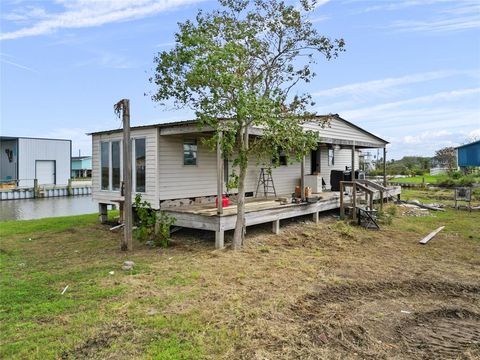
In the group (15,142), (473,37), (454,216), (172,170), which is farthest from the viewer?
(15,142)

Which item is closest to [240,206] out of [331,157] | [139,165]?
[139,165]

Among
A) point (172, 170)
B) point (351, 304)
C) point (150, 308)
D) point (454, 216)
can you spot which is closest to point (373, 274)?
point (351, 304)

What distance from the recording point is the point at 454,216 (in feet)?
41.4

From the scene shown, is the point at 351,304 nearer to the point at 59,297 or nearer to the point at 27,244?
the point at 59,297

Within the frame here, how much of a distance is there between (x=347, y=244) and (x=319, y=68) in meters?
4.06

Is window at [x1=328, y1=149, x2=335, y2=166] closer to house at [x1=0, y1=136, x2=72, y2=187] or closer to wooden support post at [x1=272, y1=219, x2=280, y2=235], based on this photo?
wooden support post at [x1=272, y1=219, x2=280, y2=235]

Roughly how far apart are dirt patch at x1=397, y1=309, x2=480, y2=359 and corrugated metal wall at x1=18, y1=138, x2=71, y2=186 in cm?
3783

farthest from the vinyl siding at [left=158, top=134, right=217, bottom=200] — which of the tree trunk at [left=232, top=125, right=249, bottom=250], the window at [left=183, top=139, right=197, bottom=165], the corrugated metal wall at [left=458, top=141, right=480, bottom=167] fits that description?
the corrugated metal wall at [left=458, top=141, right=480, bottom=167]

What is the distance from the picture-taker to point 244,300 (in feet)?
15.3

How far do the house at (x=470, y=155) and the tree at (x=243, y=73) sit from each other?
72.9 ft

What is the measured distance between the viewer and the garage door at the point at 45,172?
3694cm

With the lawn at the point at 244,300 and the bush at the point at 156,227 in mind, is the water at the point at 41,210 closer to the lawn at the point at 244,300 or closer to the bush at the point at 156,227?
the bush at the point at 156,227

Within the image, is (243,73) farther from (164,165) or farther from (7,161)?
(7,161)

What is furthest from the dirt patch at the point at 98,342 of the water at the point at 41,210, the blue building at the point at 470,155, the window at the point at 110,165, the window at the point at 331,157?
the blue building at the point at 470,155
